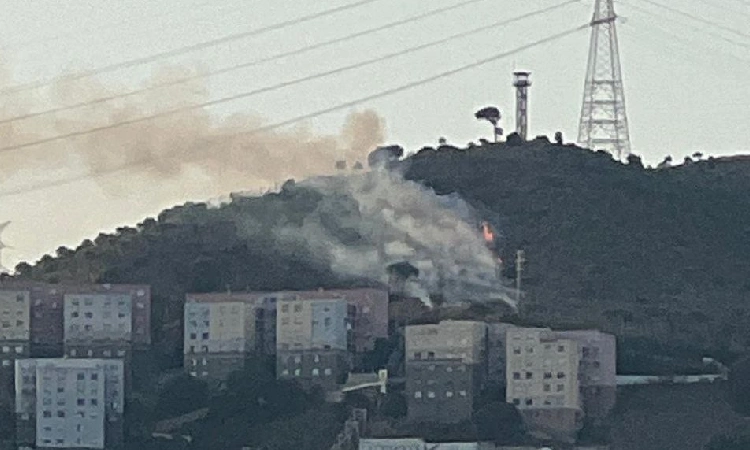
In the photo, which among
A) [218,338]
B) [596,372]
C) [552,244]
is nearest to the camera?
[596,372]

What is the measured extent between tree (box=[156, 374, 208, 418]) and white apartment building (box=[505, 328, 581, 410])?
12.0m

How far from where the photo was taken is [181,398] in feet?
426

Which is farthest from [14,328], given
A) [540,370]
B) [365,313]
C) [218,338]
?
[540,370]

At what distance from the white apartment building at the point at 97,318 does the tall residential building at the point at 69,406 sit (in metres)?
6.54

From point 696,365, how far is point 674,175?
38.2 meters

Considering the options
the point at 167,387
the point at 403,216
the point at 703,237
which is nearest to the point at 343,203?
the point at 403,216

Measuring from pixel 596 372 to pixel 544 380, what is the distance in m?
2.65

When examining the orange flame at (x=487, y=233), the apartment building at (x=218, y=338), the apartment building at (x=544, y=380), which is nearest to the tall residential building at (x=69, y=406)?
the apartment building at (x=218, y=338)

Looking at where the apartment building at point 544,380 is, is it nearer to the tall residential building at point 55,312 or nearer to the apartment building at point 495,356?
the apartment building at point 495,356

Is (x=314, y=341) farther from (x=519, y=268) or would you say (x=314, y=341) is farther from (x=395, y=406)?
(x=519, y=268)

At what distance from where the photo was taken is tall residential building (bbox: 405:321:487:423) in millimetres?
127125

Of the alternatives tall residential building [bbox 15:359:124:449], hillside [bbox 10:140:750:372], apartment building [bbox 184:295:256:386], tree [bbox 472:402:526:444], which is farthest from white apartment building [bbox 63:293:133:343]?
tree [bbox 472:402:526:444]

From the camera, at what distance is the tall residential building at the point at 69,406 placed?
12888 cm

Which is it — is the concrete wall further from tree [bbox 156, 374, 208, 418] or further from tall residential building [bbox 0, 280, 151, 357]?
tall residential building [bbox 0, 280, 151, 357]
